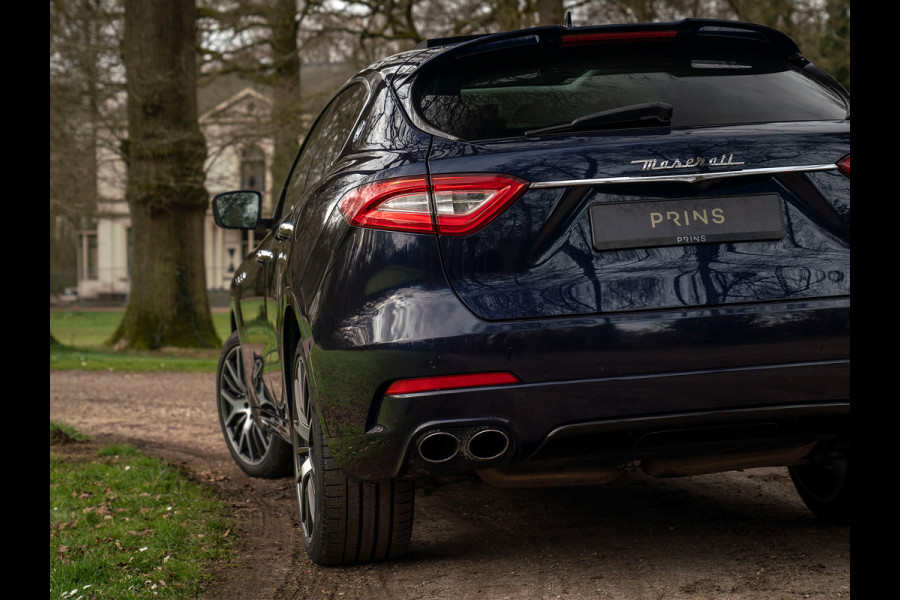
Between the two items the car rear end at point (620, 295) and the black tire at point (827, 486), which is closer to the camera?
the car rear end at point (620, 295)

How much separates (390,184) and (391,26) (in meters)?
19.7

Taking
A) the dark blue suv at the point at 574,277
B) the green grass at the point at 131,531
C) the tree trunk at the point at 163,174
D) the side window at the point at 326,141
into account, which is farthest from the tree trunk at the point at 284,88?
the dark blue suv at the point at 574,277

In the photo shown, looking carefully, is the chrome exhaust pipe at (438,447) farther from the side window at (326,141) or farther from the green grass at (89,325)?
the green grass at (89,325)

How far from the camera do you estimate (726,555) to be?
3766 millimetres

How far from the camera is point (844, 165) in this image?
10.2 ft

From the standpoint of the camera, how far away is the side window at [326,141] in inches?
153

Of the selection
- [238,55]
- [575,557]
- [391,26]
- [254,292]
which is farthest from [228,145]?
[575,557]

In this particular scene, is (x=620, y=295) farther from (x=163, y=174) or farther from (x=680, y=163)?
(x=163, y=174)

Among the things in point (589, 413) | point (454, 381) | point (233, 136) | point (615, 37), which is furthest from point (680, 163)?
point (233, 136)

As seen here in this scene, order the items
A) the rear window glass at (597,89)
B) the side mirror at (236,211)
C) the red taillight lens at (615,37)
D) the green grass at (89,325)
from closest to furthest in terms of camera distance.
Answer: the rear window glass at (597,89) → the red taillight lens at (615,37) → the side mirror at (236,211) → the green grass at (89,325)

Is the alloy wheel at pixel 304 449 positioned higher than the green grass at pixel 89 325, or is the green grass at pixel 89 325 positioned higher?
the alloy wheel at pixel 304 449

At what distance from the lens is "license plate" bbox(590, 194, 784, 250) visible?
300cm

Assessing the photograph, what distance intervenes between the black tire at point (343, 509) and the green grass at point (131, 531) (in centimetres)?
48
